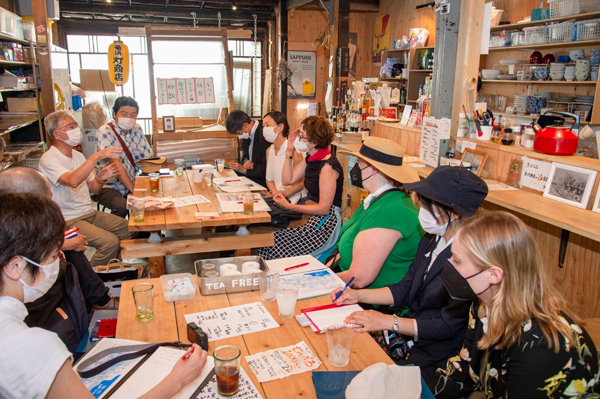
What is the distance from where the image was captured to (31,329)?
1.20 metres

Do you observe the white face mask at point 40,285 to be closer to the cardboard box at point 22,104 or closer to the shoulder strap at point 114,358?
the shoulder strap at point 114,358

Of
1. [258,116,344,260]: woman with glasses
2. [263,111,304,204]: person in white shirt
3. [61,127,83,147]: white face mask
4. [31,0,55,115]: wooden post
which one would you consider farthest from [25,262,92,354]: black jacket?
[31,0,55,115]: wooden post

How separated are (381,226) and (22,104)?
5.90 meters

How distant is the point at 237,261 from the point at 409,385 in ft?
→ 3.72

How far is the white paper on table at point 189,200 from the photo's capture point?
3617mm

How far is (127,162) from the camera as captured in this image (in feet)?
16.3

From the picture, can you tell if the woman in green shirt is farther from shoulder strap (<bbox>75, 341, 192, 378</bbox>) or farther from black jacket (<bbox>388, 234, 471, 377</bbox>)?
shoulder strap (<bbox>75, 341, 192, 378</bbox>)

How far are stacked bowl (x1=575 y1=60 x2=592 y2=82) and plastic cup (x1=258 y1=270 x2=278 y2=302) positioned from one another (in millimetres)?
5087

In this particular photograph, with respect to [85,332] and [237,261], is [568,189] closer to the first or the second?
[237,261]

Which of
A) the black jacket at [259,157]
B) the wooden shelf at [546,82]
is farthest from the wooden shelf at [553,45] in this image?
the black jacket at [259,157]

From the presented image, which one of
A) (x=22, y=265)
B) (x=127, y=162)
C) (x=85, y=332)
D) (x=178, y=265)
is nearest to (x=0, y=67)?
(x=127, y=162)

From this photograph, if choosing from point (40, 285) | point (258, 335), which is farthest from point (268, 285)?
point (40, 285)

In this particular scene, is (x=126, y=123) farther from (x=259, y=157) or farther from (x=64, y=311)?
(x=64, y=311)

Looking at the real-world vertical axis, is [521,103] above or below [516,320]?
above
